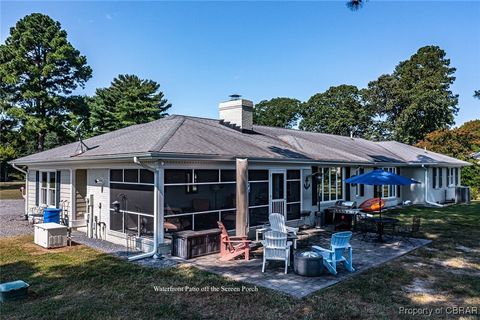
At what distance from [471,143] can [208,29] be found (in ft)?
84.2

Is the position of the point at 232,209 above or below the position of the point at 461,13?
below

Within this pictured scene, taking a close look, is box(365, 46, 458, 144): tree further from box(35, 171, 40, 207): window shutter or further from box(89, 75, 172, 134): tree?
box(35, 171, 40, 207): window shutter

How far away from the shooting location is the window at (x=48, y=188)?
47.5ft

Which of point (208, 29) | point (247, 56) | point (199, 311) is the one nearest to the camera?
point (199, 311)

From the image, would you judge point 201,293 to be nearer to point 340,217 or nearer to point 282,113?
point 340,217

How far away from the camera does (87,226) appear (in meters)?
12.1

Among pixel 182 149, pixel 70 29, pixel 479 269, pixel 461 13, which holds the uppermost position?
pixel 70 29

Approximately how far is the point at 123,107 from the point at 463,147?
33.3 m

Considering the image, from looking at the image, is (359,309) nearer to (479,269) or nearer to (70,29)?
(479,269)

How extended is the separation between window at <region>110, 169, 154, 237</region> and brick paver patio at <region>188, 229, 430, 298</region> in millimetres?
2049

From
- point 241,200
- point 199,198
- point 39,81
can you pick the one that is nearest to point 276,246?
point 241,200

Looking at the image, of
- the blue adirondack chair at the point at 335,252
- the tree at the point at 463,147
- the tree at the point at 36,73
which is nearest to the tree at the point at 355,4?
the blue adirondack chair at the point at 335,252

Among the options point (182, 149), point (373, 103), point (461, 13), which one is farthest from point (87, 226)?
point (373, 103)

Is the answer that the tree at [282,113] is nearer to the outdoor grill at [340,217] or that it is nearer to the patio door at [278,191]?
the outdoor grill at [340,217]
